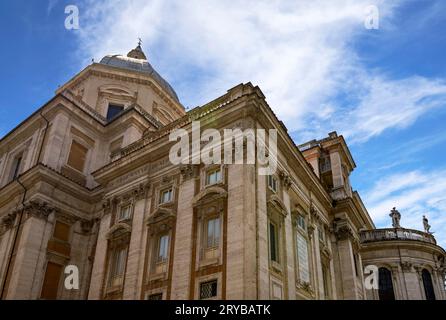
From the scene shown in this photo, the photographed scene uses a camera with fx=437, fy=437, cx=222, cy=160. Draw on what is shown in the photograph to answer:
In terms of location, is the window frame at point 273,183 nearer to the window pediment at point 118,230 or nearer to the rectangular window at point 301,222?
the rectangular window at point 301,222

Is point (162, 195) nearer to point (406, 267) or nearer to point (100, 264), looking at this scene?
point (100, 264)

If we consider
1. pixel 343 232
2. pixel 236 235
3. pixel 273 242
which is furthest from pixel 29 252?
pixel 343 232

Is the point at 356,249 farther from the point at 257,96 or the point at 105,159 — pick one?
the point at 105,159

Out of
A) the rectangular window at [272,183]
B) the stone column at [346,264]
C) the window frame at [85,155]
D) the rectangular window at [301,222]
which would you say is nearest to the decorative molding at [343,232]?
the stone column at [346,264]

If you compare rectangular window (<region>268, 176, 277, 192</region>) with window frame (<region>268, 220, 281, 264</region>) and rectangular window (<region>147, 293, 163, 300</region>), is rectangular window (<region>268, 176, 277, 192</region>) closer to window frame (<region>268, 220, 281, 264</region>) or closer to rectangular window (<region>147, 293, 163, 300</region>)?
window frame (<region>268, 220, 281, 264</region>)

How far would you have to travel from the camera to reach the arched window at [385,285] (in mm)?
31192

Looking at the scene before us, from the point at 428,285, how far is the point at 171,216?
22.6 meters

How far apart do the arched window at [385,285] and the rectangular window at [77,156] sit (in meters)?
22.3

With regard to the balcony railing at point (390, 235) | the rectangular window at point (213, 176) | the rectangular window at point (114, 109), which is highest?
the rectangular window at point (114, 109)

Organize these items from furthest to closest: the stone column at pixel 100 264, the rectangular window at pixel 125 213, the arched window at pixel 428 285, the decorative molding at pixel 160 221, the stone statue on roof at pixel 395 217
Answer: the stone statue on roof at pixel 395 217 < the arched window at pixel 428 285 < the rectangular window at pixel 125 213 < the stone column at pixel 100 264 < the decorative molding at pixel 160 221

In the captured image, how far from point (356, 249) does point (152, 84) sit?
18829mm

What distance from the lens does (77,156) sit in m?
25.9
